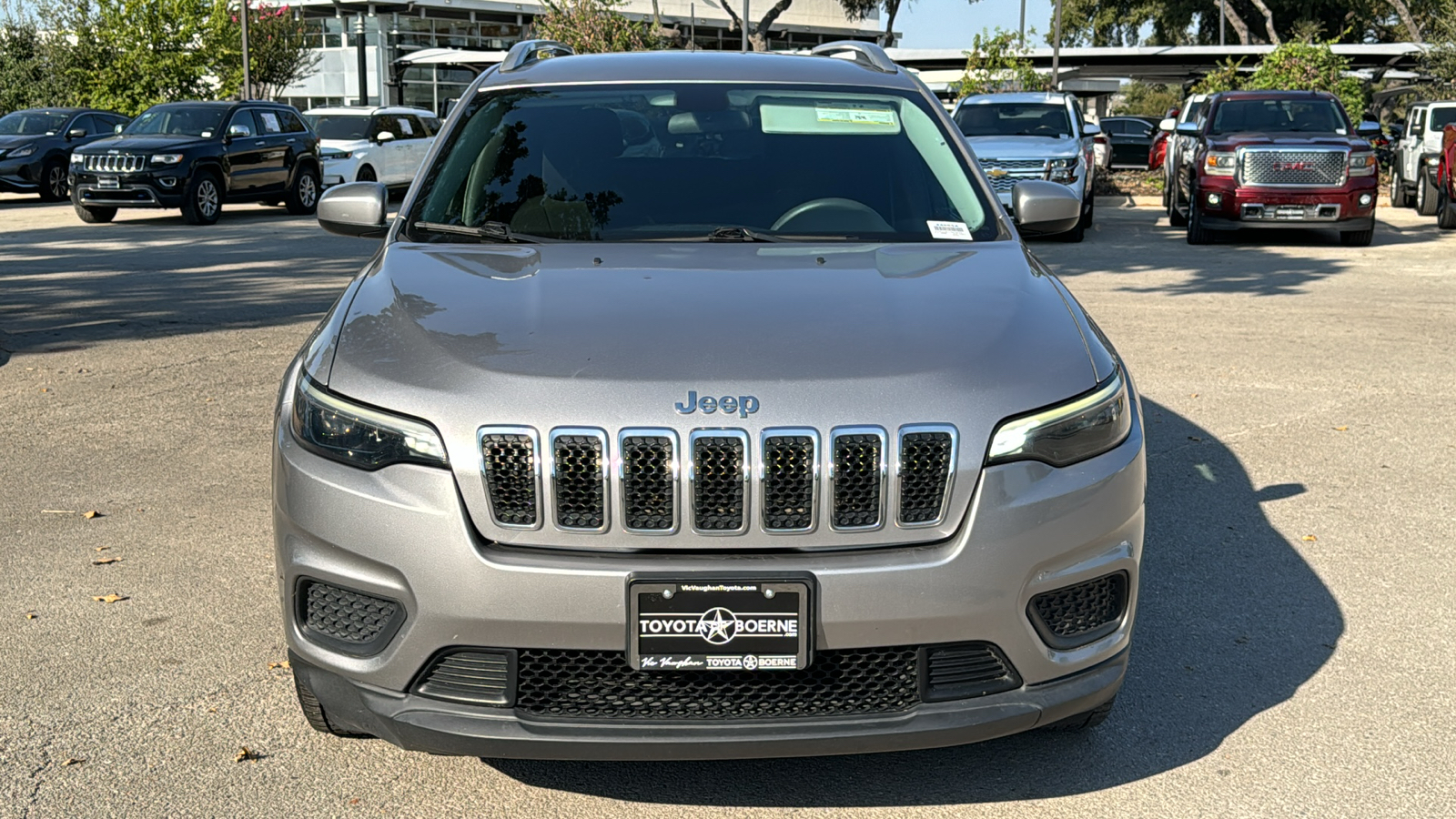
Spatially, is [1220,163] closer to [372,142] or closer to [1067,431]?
[372,142]

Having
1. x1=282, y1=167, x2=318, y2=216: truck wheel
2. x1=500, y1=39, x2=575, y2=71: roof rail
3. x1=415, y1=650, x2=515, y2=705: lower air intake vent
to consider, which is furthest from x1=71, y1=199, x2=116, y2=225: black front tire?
x1=415, y1=650, x2=515, y2=705: lower air intake vent

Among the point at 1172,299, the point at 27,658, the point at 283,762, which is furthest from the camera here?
the point at 1172,299

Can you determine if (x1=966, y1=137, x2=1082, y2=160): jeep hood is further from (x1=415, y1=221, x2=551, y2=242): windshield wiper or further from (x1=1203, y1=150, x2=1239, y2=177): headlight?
(x1=415, y1=221, x2=551, y2=242): windshield wiper

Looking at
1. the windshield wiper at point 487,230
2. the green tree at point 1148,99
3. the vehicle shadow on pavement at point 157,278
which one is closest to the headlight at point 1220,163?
the vehicle shadow on pavement at point 157,278

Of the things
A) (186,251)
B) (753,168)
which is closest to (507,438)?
(753,168)

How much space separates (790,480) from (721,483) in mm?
137

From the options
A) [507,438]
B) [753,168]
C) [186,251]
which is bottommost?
[186,251]

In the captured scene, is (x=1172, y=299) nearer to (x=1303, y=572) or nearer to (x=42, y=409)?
(x=1303, y=572)

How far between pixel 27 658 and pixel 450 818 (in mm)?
1679

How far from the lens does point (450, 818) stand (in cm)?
328

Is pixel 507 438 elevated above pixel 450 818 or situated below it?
above

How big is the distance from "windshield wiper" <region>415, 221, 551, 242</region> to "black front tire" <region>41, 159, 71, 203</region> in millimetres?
23384

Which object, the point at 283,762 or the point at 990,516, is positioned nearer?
the point at 990,516

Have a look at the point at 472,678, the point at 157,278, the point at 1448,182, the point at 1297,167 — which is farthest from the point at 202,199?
the point at 472,678
